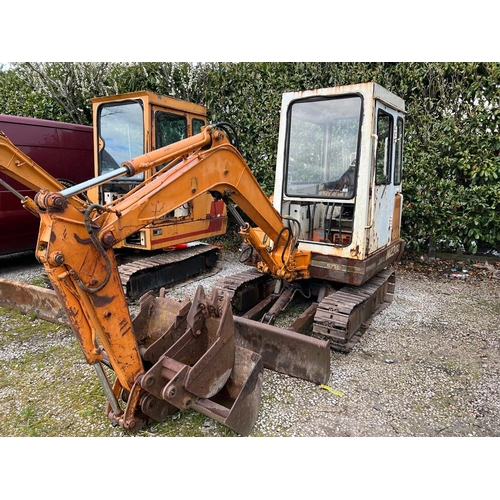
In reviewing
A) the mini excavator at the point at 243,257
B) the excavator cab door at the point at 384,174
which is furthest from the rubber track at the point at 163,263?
the excavator cab door at the point at 384,174

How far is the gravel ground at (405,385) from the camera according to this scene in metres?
2.90

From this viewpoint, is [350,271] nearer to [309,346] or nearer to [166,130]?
[309,346]

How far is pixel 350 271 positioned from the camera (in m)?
4.11

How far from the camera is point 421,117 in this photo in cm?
682

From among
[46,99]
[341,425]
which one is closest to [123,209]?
[341,425]

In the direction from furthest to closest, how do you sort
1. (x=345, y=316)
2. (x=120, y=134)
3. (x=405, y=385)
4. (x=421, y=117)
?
(x=421, y=117) < (x=120, y=134) < (x=345, y=316) < (x=405, y=385)

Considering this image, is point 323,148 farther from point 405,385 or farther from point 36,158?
point 36,158

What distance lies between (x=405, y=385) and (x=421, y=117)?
511 centimetres

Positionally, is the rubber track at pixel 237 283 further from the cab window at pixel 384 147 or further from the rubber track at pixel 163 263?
the cab window at pixel 384 147

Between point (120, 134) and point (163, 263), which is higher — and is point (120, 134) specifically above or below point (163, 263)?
above

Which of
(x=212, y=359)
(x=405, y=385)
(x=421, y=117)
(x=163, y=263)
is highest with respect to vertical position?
(x=421, y=117)

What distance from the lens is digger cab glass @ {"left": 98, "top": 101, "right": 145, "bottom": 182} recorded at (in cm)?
559

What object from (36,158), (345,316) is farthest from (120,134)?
(345,316)
